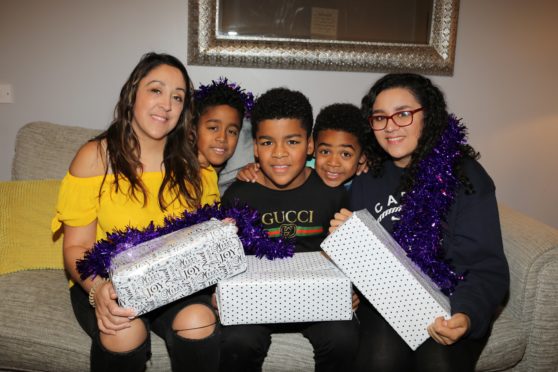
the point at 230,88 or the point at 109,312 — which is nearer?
the point at 109,312

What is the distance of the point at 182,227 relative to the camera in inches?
62.1

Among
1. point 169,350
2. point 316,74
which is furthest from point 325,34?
point 169,350

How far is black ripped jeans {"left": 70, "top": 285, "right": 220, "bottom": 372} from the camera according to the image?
4.75 feet

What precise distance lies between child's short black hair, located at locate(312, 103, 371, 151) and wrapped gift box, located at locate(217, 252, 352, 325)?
0.65 metres

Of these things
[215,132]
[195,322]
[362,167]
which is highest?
[215,132]

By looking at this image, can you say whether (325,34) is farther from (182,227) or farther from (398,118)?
(182,227)

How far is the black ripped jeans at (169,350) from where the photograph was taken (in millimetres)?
1447

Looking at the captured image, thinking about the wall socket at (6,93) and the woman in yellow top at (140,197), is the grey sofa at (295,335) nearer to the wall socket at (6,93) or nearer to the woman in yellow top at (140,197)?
the woman in yellow top at (140,197)

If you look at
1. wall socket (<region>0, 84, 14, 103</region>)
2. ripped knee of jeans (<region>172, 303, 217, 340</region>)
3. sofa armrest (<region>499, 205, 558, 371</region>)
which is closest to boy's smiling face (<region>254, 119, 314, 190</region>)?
ripped knee of jeans (<region>172, 303, 217, 340</region>)

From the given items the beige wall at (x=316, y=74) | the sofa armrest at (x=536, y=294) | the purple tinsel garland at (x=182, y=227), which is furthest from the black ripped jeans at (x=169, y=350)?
the beige wall at (x=316, y=74)

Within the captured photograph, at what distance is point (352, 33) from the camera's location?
2.76m

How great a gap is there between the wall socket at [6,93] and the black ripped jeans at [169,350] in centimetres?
174

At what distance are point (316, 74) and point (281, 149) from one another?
44.7 inches

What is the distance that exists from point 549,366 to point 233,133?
5.28ft
